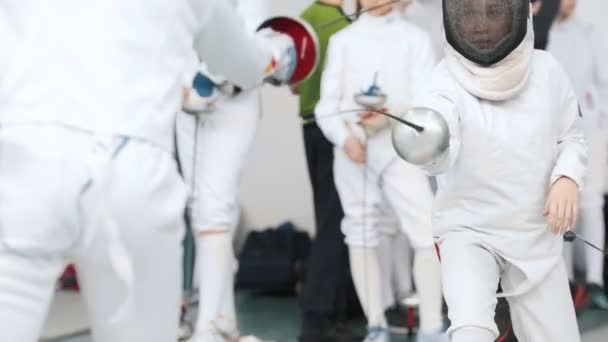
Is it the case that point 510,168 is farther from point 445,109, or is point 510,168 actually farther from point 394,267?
point 394,267

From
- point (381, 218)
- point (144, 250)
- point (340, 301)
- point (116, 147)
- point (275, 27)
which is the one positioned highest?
point (275, 27)

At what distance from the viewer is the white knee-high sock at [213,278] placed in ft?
10.5

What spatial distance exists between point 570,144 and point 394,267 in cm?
185

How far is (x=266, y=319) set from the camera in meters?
3.96

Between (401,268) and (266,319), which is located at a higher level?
(401,268)

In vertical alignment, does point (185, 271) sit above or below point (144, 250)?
below

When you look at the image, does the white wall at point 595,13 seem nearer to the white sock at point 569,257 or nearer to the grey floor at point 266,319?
the white sock at point 569,257

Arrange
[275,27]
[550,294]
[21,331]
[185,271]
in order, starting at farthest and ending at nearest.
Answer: [185,271]
[275,27]
[550,294]
[21,331]

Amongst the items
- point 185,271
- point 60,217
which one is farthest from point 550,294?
point 185,271

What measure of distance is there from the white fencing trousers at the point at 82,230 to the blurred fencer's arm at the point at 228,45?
30 centimetres

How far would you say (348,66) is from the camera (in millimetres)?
3316

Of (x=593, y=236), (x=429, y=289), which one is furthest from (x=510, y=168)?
(x=593, y=236)

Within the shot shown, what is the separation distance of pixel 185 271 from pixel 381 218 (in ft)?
3.51

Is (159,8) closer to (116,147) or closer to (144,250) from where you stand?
(116,147)
